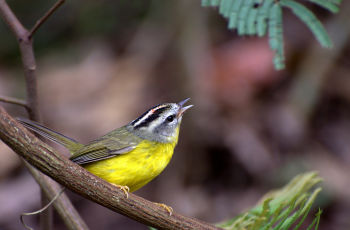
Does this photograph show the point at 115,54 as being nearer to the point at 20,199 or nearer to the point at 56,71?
the point at 56,71

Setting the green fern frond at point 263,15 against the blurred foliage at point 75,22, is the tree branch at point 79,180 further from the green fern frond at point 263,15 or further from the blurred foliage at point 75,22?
the blurred foliage at point 75,22

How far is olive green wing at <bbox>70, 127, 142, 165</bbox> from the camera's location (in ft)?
10.7

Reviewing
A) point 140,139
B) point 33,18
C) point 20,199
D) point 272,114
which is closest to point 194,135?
point 272,114

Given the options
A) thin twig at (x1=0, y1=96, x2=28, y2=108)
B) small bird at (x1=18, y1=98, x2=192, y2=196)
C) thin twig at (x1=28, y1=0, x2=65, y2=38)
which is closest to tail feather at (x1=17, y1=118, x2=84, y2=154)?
small bird at (x1=18, y1=98, x2=192, y2=196)

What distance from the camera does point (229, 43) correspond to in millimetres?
7699

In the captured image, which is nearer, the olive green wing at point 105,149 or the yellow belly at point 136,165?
the yellow belly at point 136,165

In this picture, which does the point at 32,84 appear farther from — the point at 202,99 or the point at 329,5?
the point at 202,99

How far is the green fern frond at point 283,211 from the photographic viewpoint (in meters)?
2.20

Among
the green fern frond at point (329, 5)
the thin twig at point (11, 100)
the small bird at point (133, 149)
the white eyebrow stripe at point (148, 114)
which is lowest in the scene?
the small bird at point (133, 149)

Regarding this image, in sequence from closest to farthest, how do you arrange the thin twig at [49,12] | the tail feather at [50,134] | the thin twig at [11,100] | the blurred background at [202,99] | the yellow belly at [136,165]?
the thin twig at [49,12], the thin twig at [11,100], the tail feather at [50,134], the yellow belly at [136,165], the blurred background at [202,99]

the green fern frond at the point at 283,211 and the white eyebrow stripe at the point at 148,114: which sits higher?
the white eyebrow stripe at the point at 148,114

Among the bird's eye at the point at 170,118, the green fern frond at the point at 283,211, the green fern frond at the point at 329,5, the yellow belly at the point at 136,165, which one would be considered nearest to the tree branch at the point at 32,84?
the yellow belly at the point at 136,165

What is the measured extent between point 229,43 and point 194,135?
208 cm

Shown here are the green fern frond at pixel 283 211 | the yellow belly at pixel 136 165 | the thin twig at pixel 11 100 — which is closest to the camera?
the green fern frond at pixel 283 211
